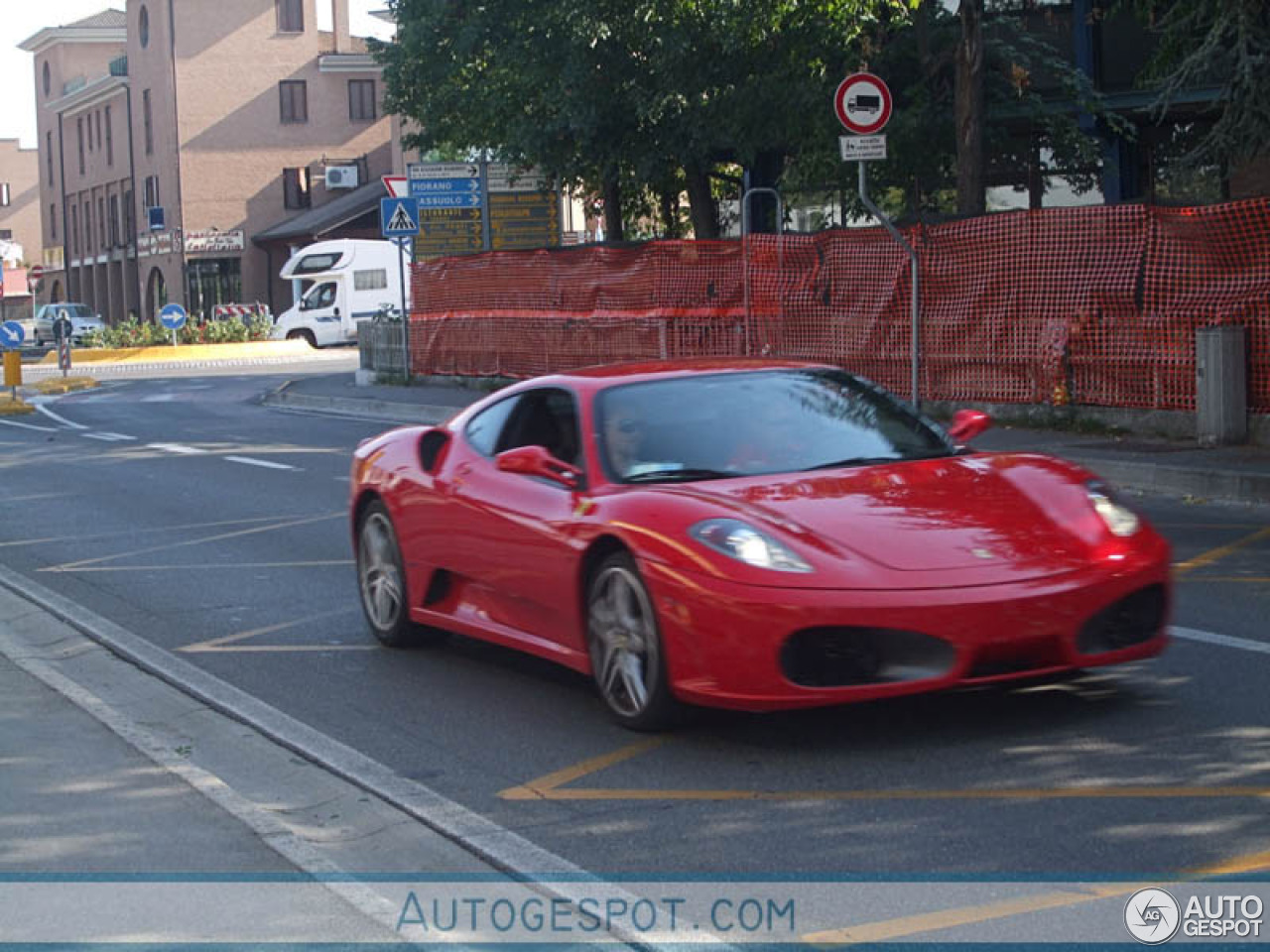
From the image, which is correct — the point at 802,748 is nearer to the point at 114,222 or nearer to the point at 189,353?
the point at 189,353

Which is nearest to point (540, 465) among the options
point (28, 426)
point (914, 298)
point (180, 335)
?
point (914, 298)

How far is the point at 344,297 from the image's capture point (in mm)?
55312

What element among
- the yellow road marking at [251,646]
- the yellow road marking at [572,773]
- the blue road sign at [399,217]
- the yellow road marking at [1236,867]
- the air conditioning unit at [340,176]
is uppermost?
the air conditioning unit at [340,176]

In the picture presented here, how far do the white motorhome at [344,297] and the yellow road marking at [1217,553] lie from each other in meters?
45.3

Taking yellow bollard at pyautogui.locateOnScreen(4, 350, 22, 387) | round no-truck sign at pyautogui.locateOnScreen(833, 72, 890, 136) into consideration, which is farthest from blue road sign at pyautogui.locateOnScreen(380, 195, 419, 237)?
round no-truck sign at pyautogui.locateOnScreen(833, 72, 890, 136)

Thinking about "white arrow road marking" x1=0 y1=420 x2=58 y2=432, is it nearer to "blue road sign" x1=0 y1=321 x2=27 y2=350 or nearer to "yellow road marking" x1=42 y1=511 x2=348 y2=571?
"blue road sign" x1=0 y1=321 x2=27 y2=350

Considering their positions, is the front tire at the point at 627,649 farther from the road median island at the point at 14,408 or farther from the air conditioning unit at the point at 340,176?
the air conditioning unit at the point at 340,176

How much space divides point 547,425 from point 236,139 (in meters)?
66.9

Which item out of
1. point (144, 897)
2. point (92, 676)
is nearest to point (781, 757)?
point (144, 897)

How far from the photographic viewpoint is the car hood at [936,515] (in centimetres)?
609

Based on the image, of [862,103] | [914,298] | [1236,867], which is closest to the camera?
[1236,867]

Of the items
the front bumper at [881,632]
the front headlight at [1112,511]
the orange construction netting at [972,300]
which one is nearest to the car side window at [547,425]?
the front bumper at [881,632]

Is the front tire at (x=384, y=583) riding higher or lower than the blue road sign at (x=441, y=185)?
lower

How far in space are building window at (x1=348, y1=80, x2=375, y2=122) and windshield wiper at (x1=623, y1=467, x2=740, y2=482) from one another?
227 feet
